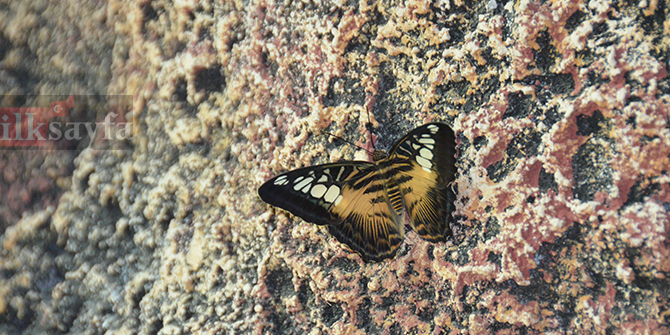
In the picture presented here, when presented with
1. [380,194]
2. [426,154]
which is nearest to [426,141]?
[426,154]

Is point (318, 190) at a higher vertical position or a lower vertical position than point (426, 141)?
lower

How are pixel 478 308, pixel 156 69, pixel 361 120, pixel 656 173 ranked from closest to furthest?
pixel 656 173 → pixel 478 308 → pixel 361 120 → pixel 156 69

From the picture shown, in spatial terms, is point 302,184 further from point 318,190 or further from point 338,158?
point 338,158

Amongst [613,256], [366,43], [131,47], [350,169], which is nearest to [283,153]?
[350,169]

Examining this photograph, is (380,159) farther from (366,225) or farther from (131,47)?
(131,47)

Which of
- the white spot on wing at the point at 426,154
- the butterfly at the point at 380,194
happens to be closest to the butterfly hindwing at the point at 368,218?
the butterfly at the point at 380,194

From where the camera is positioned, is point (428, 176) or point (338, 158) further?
point (338, 158)

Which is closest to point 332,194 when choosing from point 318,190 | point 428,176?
point 318,190

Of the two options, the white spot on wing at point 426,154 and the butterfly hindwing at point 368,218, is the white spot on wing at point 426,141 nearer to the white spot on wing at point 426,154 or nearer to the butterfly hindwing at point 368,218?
the white spot on wing at point 426,154
